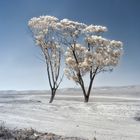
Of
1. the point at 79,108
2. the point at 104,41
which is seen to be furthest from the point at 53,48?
the point at 79,108

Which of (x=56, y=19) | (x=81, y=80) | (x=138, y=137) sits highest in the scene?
(x=56, y=19)

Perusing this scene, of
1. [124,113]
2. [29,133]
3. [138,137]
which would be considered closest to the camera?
[29,133]

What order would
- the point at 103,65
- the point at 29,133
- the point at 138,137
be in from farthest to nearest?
the point at 103,65 < the point at 138,137 < the point at 29,133

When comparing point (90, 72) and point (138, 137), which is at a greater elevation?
point (90, 72)

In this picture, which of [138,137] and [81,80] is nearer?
[138,137]

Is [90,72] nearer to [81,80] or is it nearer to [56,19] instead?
[81,80]

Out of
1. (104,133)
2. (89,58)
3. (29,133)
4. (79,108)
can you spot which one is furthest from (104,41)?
(29,133)

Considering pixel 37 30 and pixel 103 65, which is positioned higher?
pixel 37 30

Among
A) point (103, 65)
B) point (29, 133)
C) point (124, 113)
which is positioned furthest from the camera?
point (103, 65)

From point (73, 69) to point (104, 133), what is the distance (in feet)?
89.1

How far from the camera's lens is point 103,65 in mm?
41875

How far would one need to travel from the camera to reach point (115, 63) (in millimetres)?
42344

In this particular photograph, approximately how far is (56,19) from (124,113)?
59.0 feet

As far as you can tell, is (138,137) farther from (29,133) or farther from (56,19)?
(56,19)
